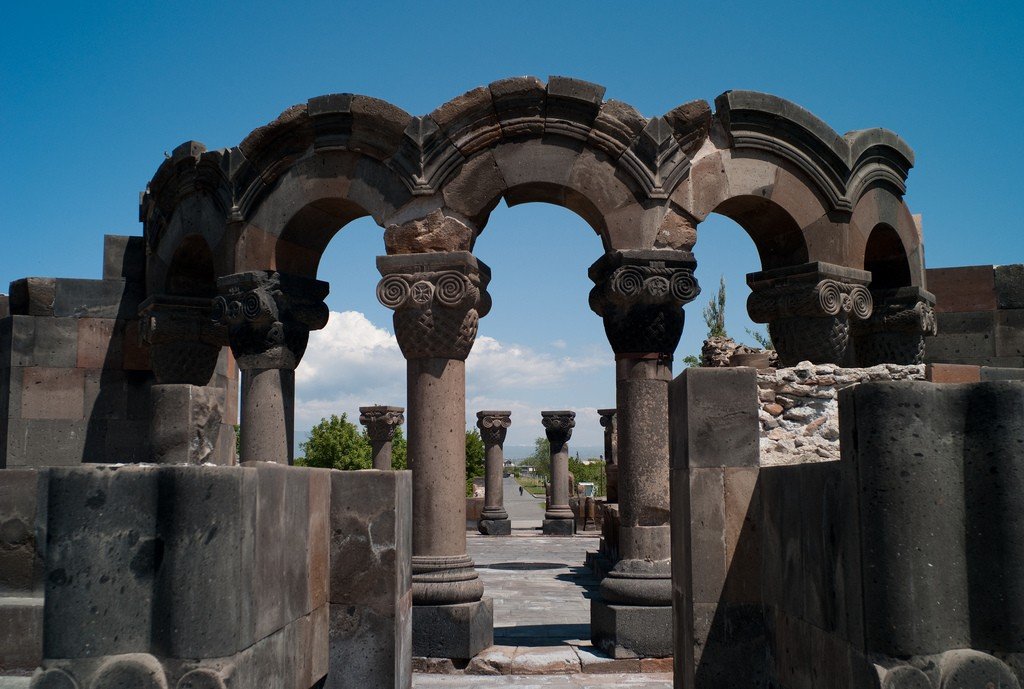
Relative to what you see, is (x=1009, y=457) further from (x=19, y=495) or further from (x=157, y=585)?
(x=19, y=495)

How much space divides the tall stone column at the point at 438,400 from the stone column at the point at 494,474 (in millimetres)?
12227

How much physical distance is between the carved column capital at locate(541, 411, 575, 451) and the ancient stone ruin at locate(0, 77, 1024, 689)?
9305 millimetres

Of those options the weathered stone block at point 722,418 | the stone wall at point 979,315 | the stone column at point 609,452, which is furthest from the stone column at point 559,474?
the weathered stone block at point 722,418

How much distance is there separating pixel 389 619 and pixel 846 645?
6.87ft

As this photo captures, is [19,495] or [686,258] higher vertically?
[686,258]

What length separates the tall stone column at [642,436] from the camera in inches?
257

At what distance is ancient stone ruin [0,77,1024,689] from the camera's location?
259 cm

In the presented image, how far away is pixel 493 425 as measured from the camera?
20891 mm

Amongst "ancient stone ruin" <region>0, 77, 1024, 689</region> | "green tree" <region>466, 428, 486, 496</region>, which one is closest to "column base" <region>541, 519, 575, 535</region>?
"ancient stone ruin" <region>0, 77, 1024, 689</region>

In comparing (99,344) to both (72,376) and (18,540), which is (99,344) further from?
(18,540)

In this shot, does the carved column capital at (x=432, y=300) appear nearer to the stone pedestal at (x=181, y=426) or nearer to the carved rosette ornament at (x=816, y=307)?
the carved rosette ornament at (x=816, y=307)

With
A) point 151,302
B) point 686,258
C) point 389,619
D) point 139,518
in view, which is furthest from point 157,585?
point 151,302

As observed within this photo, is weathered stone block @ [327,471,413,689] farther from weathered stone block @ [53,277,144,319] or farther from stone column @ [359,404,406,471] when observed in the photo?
stone column @ [359,404,406,471]

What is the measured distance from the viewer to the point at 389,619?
162 inches
